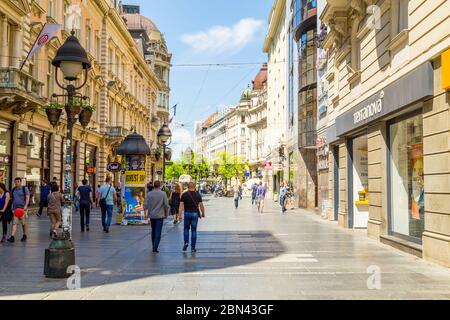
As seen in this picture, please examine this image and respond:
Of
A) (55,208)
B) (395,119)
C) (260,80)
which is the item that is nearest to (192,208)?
(55,208)

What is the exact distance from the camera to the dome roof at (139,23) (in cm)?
6256

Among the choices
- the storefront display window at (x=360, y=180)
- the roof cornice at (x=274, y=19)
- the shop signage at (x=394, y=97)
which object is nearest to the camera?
the shop signage at (x=394, y=97)

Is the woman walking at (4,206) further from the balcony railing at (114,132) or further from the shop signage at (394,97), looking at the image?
the balcony railing at (114,132)

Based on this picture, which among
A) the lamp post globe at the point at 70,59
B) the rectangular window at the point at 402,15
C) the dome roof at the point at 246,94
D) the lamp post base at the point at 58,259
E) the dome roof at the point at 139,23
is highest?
the dome roof at the point at 139,23

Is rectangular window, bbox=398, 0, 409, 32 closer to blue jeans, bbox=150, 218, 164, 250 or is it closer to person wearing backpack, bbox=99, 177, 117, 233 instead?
blue jeans, bbox=150, 218, 164, 250

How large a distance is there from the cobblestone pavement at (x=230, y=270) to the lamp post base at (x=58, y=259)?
0.82 feet

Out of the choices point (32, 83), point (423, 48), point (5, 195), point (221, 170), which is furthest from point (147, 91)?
point (423, 48)

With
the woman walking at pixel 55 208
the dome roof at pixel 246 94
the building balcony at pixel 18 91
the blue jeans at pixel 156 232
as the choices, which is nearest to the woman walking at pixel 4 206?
the woman walking at pixel 55 208

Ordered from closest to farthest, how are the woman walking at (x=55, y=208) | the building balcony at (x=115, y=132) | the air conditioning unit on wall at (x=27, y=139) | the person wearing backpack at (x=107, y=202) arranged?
the woman walking at (x=55, y=208) < the person wearing backpack at (x=107, y=202) < the air conditioning unit on wall at (x=27, y=139) < the building balcony at (x=115, y=132)

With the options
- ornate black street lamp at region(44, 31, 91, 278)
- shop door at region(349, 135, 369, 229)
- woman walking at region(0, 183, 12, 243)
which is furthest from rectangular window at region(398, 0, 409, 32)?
woman walking at region(0, 183, 12, 243)

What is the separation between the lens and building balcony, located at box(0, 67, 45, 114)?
21594 millimetres

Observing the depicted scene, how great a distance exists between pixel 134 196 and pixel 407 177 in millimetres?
11726

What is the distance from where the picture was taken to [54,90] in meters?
30.4

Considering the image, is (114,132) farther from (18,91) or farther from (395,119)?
(395,119)
